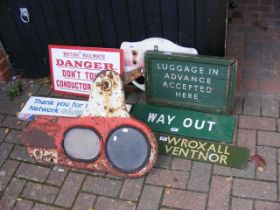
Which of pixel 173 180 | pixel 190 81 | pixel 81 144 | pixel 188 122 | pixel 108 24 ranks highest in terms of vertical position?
pixel 108 24

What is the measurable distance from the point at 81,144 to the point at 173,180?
0.87 metres

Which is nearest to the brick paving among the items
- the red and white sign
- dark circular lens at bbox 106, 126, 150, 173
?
dark circular lens at bbox 106, 126, 150, 173

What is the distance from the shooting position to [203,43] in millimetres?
4090

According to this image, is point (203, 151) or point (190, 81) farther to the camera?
point (190, 81)

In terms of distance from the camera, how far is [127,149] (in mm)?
3623

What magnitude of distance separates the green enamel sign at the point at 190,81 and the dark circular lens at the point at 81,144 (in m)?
0.89

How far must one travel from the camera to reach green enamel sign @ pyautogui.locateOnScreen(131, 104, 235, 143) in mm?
4016

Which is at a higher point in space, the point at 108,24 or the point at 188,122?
the point at 108,24

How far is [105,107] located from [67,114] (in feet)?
2.75

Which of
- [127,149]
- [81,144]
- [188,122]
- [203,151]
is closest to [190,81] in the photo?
[188,122]

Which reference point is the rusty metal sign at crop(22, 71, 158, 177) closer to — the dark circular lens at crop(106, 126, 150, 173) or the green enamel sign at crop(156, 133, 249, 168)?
the dark circular lens at crop(106, 126, 150, 173)

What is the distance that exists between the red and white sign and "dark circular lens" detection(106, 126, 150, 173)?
938mm

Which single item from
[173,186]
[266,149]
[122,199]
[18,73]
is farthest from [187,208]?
[18,73]

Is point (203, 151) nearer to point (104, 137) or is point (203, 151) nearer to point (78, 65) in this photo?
point (104, 137)
